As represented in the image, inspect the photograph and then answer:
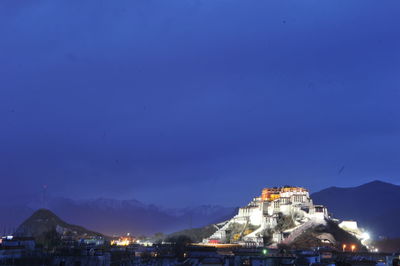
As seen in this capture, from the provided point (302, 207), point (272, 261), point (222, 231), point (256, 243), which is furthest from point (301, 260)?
point (222, 231)

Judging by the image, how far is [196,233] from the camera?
18775 centimetres

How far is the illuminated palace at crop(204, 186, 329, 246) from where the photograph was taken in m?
131

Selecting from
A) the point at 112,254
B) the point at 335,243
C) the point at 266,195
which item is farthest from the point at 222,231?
the point at 112,254

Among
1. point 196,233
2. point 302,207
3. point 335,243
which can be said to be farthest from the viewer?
point 196,233

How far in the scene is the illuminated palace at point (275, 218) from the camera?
430ft

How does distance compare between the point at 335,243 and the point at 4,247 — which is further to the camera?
the point at 335,243

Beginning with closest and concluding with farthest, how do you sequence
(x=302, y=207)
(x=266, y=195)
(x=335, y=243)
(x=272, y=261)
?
(x=272, y=261), (x=335, y=243), (x=302, y=207), (x=266, y=195)

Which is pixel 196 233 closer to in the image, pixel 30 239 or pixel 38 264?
pixel 30 239

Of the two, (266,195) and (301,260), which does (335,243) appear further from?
(266,195)

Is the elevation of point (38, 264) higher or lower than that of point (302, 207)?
lower

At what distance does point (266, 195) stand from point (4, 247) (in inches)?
4614

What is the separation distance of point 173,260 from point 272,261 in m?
17.1

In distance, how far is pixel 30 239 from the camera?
82.5 m

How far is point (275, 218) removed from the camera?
143 meters
